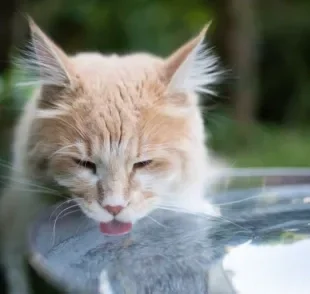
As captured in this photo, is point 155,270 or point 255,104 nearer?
point 155,270

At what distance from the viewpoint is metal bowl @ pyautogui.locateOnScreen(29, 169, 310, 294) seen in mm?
666

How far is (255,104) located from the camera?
2.35 meters

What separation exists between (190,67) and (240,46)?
4.56 ft

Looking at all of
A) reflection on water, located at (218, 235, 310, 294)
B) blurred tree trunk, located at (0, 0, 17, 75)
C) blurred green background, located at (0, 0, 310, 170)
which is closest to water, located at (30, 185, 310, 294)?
reflection on water, located at (218, 235, 310, 294)

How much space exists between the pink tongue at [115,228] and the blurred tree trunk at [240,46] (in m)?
1.42

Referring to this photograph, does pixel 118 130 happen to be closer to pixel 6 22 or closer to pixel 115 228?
pixel 115 228

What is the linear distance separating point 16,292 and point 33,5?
1.36m

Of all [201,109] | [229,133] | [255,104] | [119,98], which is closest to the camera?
[119,98]

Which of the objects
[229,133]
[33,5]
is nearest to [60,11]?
[33,5]

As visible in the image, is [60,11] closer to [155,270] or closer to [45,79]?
[45,79]

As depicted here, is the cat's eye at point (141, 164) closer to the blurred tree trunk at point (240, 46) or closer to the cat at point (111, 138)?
the cat at point (111, 138)

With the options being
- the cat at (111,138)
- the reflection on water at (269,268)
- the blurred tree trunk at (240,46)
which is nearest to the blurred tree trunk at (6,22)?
the blurred tree trunk at (240,46)

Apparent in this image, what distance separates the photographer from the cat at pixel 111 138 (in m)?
0.87

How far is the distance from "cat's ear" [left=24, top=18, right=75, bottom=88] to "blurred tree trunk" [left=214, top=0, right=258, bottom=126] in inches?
54.1
